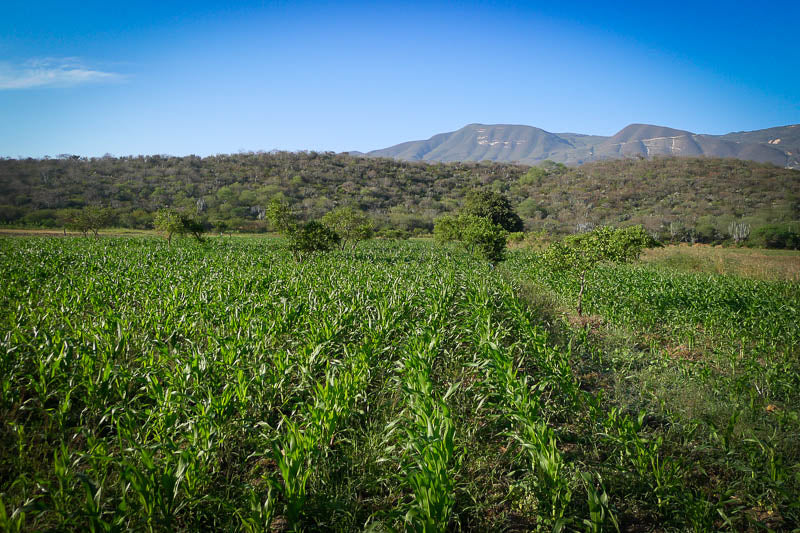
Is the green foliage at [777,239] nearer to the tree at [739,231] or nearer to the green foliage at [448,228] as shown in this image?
the tree at [739,231]

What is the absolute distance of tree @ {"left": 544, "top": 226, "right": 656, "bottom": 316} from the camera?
10594 mm

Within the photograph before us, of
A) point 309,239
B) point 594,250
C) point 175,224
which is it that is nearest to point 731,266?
point 594,250

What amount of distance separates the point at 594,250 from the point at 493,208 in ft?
118

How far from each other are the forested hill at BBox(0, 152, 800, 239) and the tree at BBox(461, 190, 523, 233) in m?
13.4

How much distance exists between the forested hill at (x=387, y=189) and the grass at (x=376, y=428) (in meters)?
52.3

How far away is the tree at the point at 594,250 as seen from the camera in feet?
34.8

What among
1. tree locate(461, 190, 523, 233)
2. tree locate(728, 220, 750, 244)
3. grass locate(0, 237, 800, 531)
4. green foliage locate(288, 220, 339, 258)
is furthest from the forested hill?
grass locate(0, 237, 800, 531)

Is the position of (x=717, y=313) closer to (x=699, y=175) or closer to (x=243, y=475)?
(x=243, y=475)

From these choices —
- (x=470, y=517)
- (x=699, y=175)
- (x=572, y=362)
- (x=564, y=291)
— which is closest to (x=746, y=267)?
(x=564, y=291)

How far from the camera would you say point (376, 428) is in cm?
425

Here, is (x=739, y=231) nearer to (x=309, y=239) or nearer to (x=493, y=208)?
(x=493, y=208)

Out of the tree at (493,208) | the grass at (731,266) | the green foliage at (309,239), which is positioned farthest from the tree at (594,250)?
the tree at (493,208)

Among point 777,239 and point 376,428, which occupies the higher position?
point 376,428

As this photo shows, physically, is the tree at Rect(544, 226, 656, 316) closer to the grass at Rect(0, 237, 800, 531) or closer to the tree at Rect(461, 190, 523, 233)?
the grass at Rect(0, 237, 800, 531)
